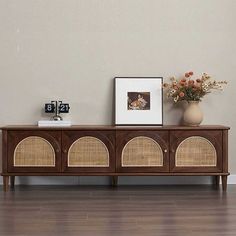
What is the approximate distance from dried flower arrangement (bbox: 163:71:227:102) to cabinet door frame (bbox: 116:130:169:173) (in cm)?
44

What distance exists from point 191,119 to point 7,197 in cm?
189

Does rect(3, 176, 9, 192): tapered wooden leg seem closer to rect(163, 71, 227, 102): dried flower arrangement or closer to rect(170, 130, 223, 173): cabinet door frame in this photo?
rect(170, 130, 223, 173): cabinet door frame

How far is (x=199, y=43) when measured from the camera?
5.39 meters

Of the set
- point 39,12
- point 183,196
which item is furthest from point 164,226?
point 39,12

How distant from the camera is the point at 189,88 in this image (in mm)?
5145

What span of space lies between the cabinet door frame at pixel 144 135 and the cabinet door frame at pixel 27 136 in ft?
1.84

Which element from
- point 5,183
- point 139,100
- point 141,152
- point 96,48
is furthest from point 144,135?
point 5,183

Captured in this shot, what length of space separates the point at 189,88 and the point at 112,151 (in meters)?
0.97

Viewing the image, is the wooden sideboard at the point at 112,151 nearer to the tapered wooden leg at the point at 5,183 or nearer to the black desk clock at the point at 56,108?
the tapered wooden leg at the point at 5,183

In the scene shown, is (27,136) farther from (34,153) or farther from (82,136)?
(82,136)

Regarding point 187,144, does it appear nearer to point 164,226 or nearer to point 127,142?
point 127,142

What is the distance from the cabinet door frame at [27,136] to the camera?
4.95 meters

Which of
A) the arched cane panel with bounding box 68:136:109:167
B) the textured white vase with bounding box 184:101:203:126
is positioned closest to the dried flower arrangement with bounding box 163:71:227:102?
the textured white vase with bounding box 184:101:203:126

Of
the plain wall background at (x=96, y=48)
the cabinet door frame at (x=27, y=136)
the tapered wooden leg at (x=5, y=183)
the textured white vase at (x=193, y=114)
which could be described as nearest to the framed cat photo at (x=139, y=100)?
the plain wall background at (x=96, y=48)
